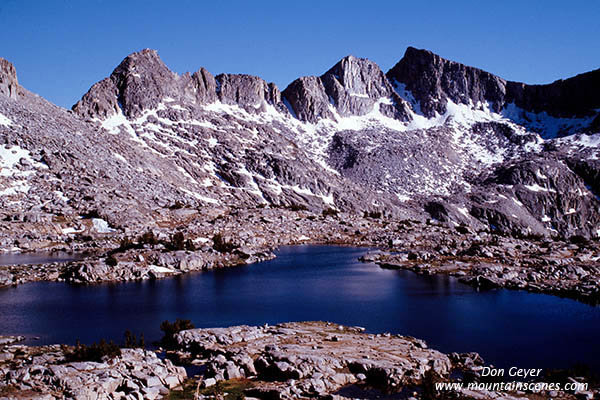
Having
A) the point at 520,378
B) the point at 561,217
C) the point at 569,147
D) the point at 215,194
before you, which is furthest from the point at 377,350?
the point at 569,147

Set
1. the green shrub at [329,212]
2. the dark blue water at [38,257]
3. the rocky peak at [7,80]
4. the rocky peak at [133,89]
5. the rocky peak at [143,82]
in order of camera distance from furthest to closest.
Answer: the rocky peak at [143,82] < the rocky peak at [133,89] < the green shrub at [329,212] < the rocky peak at [7,80] < the dark blue water at [38,257]

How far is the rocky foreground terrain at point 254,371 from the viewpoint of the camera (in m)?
22.0

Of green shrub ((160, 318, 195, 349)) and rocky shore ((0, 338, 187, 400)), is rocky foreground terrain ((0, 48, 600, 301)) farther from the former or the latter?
rocky shore ((0, 338, 187, 400))

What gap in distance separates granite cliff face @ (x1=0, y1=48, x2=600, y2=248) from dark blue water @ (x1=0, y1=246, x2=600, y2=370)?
3902 centimetres

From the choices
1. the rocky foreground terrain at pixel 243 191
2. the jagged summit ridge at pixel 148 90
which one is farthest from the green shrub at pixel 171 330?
the jagged summit ridge at pixel 148 90

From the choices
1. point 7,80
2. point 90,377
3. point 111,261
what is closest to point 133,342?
point 90,377

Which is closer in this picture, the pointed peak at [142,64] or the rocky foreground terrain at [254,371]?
the rocky foreground terrain at [254,371]

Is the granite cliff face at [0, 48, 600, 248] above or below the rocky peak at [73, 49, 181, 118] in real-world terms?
below

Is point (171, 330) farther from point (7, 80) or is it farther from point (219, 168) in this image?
point (7, 80)

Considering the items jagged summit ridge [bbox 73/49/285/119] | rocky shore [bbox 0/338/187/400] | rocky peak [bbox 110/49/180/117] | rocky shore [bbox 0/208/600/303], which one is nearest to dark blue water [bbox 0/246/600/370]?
rocky shore [bbox 0/208/600/303]

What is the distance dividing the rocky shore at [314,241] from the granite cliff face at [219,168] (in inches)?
487

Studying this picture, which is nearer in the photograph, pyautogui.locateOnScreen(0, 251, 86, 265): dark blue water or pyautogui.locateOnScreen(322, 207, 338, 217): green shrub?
pyautogui.locateOnScreen(0, 251, 86, 265): dark blue water

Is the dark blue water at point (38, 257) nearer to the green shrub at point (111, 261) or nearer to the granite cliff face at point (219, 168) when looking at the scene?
the granite cliff face at point (219, 168)

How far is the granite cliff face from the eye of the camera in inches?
3804
